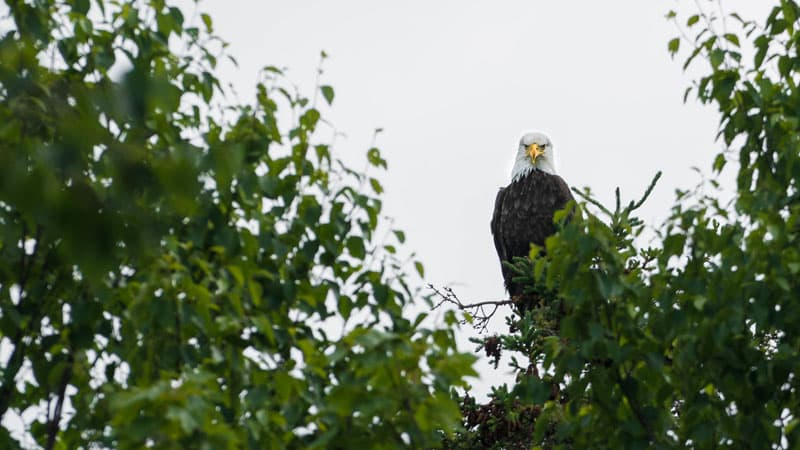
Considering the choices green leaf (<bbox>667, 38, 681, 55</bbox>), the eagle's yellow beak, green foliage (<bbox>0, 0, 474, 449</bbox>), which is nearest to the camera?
green foliage (<bbox>0, 0, 474, 449</bbox>)

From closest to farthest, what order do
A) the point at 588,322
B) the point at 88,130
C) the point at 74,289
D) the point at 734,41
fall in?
the point at 88,130, the point at 74,289, the point at 588,322, the point at 734,41

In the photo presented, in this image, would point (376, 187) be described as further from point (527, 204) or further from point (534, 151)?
point (534, 151)

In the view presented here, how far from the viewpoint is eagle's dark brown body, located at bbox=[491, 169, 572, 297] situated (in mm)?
11859

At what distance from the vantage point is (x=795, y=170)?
208 inches

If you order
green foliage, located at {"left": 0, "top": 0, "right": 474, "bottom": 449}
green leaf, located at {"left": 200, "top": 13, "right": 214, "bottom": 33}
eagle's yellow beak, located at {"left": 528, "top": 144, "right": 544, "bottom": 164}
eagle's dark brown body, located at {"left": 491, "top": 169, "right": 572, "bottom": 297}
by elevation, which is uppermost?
eagle's yellow beak, located at {"left": 528, "top": 144, "right": 544, "bottom": 164}

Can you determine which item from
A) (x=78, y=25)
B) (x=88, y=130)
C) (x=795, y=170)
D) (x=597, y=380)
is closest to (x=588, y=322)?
(x=597, y=380)

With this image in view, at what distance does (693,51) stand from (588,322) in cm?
154

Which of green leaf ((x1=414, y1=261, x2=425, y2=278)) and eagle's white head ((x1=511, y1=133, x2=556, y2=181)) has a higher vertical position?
eagle's white head ((x1=511, y1=133, x2=556, y2=181))

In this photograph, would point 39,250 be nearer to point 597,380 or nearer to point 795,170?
point 597,380

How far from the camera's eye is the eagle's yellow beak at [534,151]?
12.4 meters

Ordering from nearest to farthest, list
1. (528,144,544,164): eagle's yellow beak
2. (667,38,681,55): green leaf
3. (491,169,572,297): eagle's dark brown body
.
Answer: (667,38,681,55): green leaf, (491,169,572,297): eagle's dark brown body, (528,144,544,164): eagle's yellow beak

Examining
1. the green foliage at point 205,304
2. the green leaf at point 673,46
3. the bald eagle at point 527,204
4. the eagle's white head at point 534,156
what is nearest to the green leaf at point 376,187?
the green foliage at point 205,304

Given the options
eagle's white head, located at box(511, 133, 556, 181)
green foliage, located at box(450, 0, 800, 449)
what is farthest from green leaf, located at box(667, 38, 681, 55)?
eagle's white head, located at box(511, 133, 556, 181)

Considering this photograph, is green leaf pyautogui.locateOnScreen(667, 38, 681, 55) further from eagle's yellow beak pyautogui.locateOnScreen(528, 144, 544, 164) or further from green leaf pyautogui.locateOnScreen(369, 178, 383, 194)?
eagle's yellow beak pyautogui.locateOnScreen(528, 144, 544, 164)
